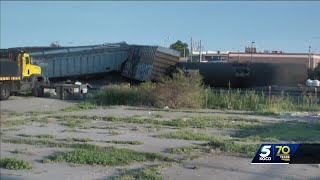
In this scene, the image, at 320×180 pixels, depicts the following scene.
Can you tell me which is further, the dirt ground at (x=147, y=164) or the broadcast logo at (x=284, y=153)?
the dirt ground at (x=147, y=164)

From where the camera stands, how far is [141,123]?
58.4 feet

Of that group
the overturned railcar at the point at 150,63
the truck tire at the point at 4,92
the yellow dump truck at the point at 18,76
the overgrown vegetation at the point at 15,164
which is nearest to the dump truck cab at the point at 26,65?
the yellow dump truck at the point at 18,76

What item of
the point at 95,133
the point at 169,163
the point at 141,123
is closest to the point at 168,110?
the point at 141,123

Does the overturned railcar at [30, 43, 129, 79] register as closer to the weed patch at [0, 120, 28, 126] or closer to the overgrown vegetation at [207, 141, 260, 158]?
the weed patch at [0, 120, 28, 126]

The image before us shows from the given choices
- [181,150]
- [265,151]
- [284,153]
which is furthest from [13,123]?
[284,153]

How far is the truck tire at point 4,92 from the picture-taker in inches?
1293

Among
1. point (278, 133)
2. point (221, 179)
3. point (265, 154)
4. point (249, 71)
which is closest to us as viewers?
point (265, 154)

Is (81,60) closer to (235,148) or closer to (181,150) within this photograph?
(181,150)

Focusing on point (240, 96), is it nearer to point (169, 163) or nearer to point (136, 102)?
point (136, 102)

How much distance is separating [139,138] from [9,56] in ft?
81.2

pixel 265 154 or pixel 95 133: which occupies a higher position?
pixel 265 154

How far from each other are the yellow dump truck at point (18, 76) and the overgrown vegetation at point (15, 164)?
24503 millimetres

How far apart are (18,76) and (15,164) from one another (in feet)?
88.3

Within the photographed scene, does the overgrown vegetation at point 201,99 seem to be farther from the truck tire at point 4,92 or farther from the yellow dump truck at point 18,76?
the yellow dump truck at point 18,76
